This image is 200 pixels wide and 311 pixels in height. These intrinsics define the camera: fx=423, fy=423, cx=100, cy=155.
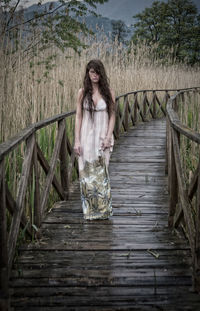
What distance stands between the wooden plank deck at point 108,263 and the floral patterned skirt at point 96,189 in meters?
0.09

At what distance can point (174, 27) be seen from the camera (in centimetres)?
2831

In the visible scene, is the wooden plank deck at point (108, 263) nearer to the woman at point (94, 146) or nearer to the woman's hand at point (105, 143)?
the woman at point (94, 146)

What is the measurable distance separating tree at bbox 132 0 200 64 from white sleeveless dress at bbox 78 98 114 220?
77.4 ft

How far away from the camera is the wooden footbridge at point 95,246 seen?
223cm

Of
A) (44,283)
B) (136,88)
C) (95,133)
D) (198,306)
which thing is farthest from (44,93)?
(136,88)

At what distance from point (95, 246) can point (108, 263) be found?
0.97 feet

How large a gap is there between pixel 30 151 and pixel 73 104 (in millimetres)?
3732

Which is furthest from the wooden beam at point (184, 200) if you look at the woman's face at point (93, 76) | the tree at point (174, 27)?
the tree at point (174, 27)

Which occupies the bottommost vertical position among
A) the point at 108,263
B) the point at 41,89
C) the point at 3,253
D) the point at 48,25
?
the point at 108,263

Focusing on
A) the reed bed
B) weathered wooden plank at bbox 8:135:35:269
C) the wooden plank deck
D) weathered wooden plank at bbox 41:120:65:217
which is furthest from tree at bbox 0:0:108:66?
the wooden plank deck

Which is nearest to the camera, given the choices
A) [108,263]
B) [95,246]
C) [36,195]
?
[108,263]

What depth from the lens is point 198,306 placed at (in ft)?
7.13

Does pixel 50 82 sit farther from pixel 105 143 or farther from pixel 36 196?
pixel 36 196

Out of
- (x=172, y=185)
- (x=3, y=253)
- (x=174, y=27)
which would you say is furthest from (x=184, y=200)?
(x=174, y=27)
